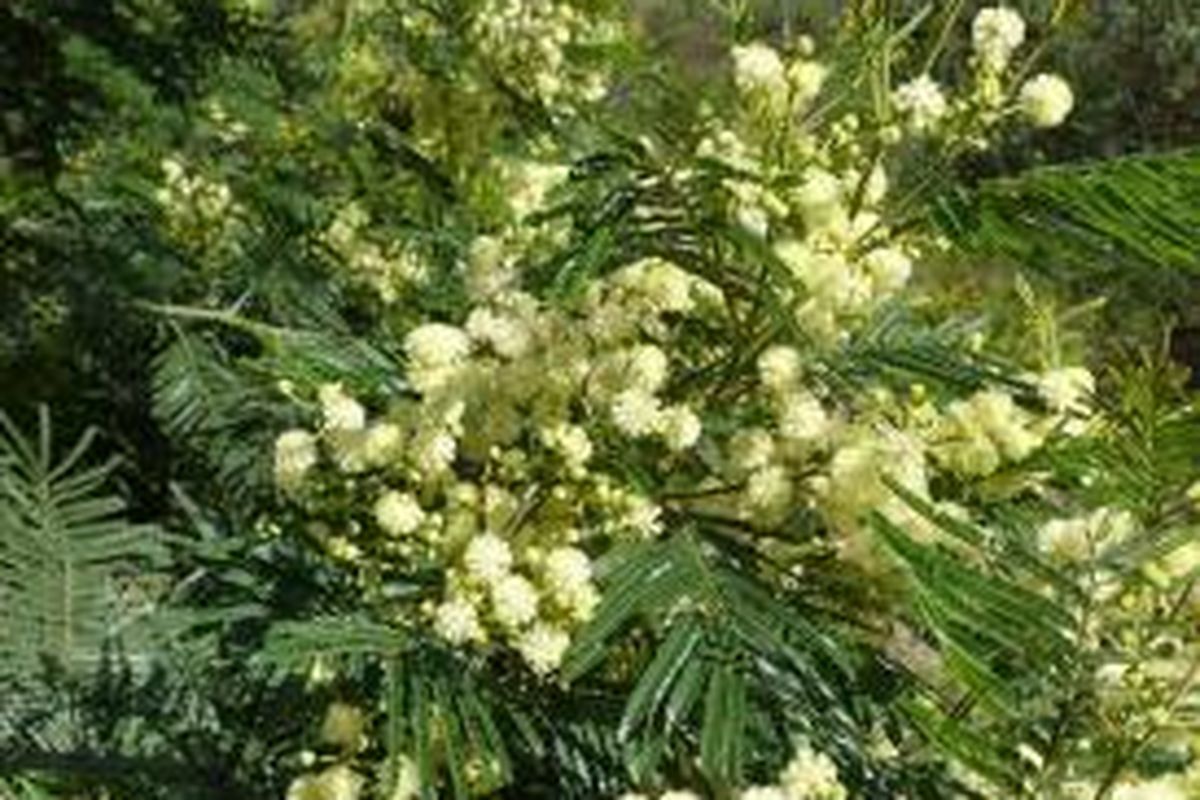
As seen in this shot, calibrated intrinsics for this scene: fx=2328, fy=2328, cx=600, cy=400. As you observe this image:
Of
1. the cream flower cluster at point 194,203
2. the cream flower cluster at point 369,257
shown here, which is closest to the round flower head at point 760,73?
the cream flower cluster at point 369,257

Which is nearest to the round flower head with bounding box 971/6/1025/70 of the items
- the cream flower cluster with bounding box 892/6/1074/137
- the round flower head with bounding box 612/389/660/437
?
the cream flower cluster with bounding box 892/6/1074/137

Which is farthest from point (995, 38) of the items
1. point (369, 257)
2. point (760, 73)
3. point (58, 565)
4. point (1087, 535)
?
point (369, 257)

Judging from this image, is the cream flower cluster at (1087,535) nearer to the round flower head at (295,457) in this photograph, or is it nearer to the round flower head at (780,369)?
the round flower head at (780,369)

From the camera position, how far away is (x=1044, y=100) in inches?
62.6

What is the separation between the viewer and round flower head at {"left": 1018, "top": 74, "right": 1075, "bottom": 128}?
1.59m

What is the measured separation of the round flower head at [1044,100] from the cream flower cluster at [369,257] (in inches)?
42.2

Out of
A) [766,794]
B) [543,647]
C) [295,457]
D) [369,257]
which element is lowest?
[766,794]

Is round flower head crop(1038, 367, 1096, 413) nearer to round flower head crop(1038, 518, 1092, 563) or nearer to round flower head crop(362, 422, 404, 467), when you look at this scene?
round flower head crop(1038, 518, 1092, 563)

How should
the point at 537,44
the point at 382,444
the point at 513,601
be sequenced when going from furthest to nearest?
the point at 537,44 < the point at 382,444 < the point at 513,601

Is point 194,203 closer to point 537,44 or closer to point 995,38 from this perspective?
point 537,44

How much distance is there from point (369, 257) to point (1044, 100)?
1445 millimetres

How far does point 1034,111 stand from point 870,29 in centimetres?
13

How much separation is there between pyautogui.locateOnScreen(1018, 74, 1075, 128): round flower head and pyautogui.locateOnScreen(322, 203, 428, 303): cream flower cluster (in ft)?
3.51

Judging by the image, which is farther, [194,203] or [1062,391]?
[194,203]
